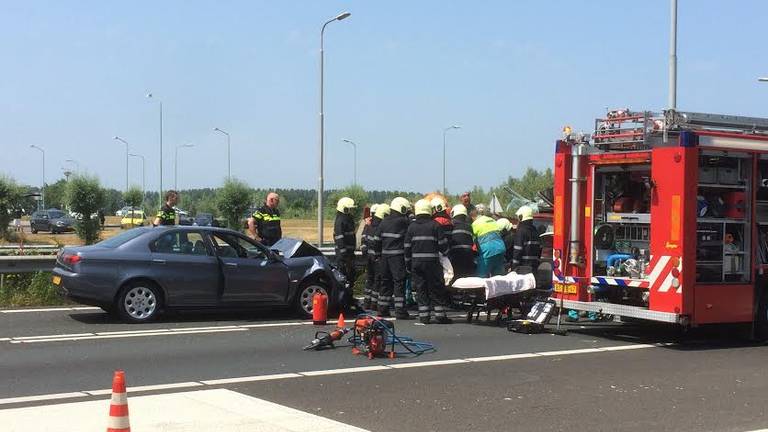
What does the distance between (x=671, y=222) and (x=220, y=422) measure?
21.9 feet

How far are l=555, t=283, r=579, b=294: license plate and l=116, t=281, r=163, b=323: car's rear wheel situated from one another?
231 inches

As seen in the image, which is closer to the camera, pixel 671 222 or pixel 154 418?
pixel 154 418

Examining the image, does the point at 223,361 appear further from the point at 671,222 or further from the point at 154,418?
the point at 671,222

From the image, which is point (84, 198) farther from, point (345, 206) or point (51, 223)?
point (345, 206)

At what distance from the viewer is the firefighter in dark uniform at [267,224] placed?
15.6 metres

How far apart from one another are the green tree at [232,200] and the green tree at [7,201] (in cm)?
1298

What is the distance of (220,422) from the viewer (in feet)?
21.9

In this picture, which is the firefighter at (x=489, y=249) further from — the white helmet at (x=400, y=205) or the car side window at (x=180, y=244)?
the car side window at (x=180, y=244)

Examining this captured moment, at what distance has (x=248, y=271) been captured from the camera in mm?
13039

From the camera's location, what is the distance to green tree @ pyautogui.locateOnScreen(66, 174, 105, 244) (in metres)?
46.1

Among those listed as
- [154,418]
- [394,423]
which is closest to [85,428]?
[154,418]

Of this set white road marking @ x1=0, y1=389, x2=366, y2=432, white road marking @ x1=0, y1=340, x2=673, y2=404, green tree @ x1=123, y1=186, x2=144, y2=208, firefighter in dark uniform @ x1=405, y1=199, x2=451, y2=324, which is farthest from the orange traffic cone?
green tree @ x1=123, y1=186, x2=144, y2=208

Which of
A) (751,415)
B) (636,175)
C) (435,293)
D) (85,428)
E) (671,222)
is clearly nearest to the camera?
(85,428)

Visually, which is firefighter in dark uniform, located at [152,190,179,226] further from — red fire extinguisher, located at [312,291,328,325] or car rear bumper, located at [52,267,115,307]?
red fire extinguisher, located at [312,291,328,325]
